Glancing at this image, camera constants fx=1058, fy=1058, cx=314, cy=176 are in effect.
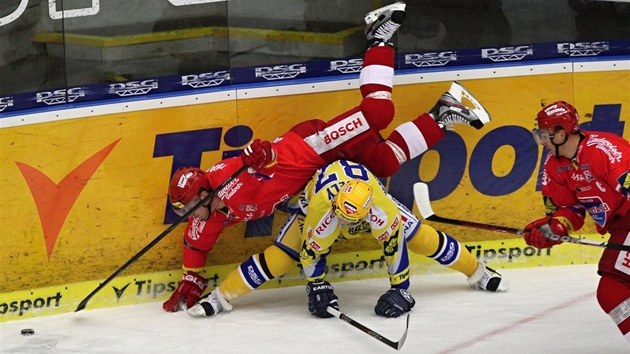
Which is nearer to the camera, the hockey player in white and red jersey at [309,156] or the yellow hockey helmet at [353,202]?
the yellow hockey helmet at [353,202]

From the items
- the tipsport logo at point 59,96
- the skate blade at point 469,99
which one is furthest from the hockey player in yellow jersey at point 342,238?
the tipsport logo at point 59,96

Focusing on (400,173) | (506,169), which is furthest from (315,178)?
(506,169)

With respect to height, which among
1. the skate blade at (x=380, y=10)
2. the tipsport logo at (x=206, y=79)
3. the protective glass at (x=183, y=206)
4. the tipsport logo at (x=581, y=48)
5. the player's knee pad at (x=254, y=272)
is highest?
the skate blade at (x=380, y=10)

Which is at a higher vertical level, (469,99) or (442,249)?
(469,99)

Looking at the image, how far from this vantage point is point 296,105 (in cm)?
567

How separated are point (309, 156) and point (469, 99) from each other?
930 millimetres

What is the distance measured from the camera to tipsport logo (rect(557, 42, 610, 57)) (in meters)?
5.76

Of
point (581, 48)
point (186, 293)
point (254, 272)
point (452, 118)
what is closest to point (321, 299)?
point (254, 272)

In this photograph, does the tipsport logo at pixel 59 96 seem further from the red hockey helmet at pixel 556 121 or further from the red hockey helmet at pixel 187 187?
the red hockey helmet at pixel 556 121

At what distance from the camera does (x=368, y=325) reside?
498 cm

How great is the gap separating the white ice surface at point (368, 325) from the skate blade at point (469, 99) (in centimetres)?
88

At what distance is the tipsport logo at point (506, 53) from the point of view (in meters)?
5.75

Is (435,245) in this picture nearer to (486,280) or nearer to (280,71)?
(486,280)

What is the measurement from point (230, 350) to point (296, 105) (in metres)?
1.52
